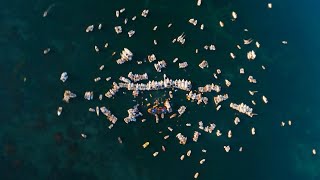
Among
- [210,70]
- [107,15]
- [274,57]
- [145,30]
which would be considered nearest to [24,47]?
[107,15]

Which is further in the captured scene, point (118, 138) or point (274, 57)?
point (274, 57)

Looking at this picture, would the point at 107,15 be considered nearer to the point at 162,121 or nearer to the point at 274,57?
the point at 162,121

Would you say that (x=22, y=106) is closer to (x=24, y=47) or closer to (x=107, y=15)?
(x=24, y=47)

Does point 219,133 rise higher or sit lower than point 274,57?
lower

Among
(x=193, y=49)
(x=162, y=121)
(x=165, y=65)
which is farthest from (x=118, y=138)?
(x=193, y=49)

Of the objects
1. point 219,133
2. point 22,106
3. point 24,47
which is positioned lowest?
point 219,133

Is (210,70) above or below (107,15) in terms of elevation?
below
